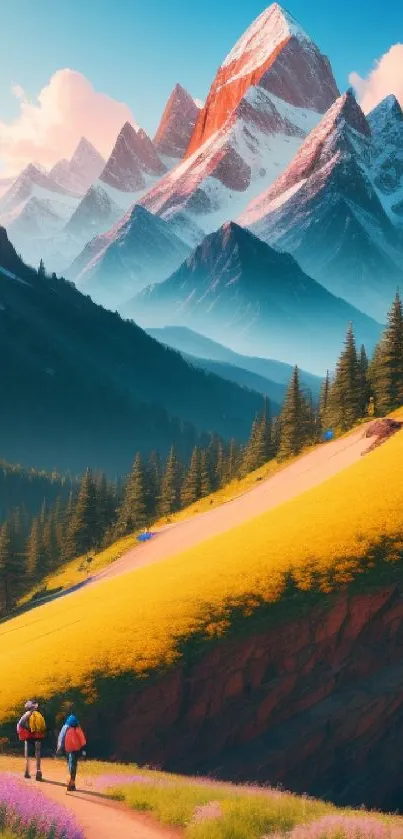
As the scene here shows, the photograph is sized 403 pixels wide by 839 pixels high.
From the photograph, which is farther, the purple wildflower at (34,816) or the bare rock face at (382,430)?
the bare rock face at (382,430)

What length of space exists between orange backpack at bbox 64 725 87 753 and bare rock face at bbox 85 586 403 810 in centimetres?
741

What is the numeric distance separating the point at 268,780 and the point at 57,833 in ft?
54.2

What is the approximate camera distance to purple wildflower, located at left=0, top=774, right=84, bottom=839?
1830 centimetres

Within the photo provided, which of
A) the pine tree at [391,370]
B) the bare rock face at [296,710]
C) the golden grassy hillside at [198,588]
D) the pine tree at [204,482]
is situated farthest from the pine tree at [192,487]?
the bare rock face at [296,710]

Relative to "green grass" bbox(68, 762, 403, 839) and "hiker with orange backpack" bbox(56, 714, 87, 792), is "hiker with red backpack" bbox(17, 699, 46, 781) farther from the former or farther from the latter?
"green grass" bbox(68, 762, 403, 839)

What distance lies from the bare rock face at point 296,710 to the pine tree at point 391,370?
56.2 meters

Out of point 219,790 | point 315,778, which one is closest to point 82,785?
point 219,790

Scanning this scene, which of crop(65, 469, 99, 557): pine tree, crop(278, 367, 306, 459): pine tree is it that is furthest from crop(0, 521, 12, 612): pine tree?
crop(278, 367, 306, 459): pine tree

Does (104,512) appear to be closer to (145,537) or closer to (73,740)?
(145,537)

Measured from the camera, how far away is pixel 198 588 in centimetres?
3884

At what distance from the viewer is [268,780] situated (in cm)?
3272

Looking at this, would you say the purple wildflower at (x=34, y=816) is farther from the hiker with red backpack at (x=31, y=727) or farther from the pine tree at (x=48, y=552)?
the pine tree at (x=48, y=552)

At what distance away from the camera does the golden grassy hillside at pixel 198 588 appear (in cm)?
3366

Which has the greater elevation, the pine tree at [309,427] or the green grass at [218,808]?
the pine tree at [309,427]
